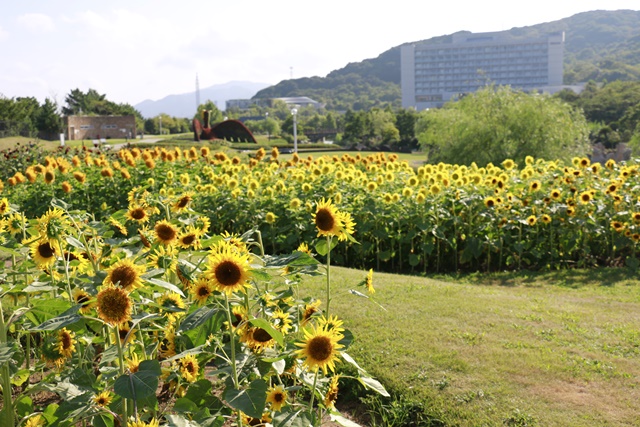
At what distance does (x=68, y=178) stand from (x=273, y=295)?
717 centimetres

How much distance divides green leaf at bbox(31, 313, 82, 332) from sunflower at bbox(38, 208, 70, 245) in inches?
21.5

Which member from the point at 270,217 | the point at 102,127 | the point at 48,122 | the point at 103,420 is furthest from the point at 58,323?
the point at 102,127

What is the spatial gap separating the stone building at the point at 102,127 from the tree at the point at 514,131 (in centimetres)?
4072

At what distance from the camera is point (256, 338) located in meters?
2.07

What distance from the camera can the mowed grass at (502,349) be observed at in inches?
123

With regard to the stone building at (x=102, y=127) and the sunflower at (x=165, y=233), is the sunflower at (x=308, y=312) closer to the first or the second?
the sunflower at (x=165, y=233)

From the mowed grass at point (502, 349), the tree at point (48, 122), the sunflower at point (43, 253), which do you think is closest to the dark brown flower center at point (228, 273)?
the sunflower at point (43, 253)

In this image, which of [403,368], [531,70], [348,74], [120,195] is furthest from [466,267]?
[348,74]

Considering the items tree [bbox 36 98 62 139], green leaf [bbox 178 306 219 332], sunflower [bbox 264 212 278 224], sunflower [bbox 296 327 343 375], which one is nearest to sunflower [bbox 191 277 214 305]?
green leaf [bbox 178 306 219 332]

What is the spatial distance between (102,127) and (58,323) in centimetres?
5737

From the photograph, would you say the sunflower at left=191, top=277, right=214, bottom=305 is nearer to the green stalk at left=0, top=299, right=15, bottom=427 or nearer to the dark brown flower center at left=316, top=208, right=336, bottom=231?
the dark brown flower center at left=316, top=208, right=336, bottom=231

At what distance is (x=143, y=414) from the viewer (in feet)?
6.91

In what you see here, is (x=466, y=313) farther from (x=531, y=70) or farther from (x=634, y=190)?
(x=531, y=70)

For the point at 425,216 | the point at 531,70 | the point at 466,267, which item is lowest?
the point at 466,267
